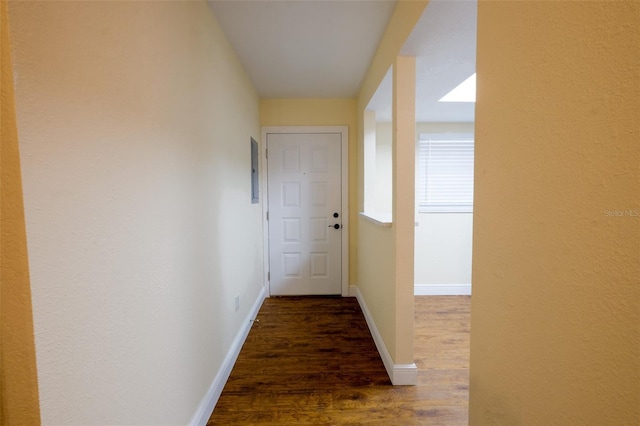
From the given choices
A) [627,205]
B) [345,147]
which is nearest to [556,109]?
[627,205]

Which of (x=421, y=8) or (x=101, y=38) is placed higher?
(x=421, y=8)

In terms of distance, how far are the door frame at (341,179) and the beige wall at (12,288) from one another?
8.69 ft

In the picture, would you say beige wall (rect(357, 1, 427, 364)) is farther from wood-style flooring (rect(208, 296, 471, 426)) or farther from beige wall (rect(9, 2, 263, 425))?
beige wall (rect(9, 2, 263, 425))

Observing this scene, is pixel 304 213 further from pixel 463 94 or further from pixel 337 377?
pixel 463 94

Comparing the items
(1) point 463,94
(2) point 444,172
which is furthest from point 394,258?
(2) point 444,172

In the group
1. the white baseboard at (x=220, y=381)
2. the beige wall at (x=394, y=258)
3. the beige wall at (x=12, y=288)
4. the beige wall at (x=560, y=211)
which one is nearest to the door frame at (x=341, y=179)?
the beige wall at (x=394, y=258)

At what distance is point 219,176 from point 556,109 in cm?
167

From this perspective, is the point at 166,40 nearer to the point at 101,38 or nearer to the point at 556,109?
the point at 101,38

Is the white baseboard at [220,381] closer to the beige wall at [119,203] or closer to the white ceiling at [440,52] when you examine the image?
the beige wall at [119,203]

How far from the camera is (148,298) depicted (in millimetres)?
967

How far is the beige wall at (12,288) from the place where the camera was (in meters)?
0.53

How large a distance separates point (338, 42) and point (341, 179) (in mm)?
1514

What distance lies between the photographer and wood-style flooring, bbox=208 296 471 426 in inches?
59.2

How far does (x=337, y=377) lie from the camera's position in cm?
180
